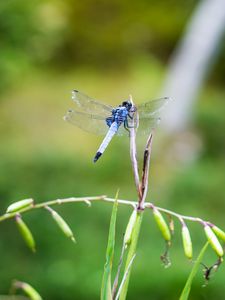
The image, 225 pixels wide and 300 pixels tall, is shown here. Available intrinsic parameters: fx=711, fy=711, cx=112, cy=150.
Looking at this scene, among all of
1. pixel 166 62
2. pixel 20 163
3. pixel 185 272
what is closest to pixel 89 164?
pixel 20 163

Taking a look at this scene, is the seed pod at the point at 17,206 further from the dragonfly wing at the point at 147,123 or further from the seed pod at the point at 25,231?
the dragonfly wing at the point at 147,123

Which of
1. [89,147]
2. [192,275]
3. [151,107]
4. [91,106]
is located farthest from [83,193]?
[192,275]

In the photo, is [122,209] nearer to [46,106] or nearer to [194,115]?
[194,115]

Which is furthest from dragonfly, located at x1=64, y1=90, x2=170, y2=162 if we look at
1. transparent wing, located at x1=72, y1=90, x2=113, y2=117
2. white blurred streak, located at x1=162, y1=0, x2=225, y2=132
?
white blurred streak, located at x1=162, y1=0, x2=225, y2=132

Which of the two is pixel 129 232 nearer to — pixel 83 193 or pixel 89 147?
pixel 83 193

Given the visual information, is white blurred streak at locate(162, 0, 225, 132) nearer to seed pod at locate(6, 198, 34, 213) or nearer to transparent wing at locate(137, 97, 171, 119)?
transparent wing at locate(137, 97, 171, 119)

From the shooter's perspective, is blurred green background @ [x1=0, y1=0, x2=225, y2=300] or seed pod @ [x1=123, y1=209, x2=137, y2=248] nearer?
seed pod @ [x1=123, y1=209, x2=137, y2=248]

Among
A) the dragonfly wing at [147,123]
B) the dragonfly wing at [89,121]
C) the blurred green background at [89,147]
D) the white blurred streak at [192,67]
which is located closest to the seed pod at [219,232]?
the dragonfly wing at [147,123]
